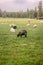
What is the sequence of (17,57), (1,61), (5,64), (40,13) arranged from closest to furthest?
(5,64), (1,61), (17,57), (40,13)

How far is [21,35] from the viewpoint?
2648 centimetres

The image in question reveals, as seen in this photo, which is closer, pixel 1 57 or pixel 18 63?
pixel 18 63

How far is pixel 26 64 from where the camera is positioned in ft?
39.7

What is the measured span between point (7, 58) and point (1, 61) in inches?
30.8

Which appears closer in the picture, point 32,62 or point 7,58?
point 32,62

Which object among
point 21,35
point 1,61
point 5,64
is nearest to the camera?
point 5,64

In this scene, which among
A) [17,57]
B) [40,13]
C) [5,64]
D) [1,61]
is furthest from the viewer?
[40,13]

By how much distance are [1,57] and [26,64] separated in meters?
2.37

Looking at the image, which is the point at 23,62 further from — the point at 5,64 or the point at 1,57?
the point at 1,57

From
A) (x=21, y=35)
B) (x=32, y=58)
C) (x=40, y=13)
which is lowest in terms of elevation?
(x=40, y=13)

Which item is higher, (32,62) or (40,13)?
(32,62)

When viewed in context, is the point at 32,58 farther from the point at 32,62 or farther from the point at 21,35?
the point at 21,35

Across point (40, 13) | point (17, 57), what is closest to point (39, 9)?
point (40, 13)

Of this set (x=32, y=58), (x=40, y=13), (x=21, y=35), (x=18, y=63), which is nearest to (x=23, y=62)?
(x=18, y=63)
